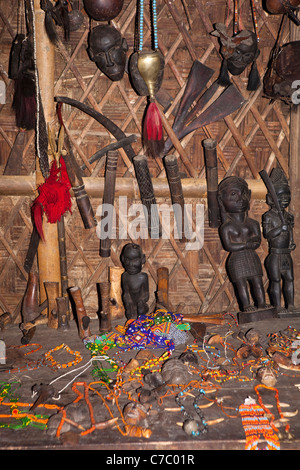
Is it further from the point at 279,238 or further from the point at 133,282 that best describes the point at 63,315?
the point at 279,238

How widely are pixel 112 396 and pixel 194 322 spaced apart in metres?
0.81

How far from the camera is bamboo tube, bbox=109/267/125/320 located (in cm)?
263

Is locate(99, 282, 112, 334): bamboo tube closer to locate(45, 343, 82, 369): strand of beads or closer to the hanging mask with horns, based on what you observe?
locate(45, 343, 82, 369): strand of beads

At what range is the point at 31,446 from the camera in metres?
1.55

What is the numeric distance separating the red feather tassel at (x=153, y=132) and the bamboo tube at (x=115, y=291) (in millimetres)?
809

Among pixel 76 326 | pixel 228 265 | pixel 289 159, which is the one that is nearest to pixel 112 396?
pixel 76 326

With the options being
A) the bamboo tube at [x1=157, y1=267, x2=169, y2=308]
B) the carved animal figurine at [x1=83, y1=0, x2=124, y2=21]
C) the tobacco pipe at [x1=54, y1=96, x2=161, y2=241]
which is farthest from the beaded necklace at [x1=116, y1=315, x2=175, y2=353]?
the carved animal figurine at [x1=83, y1=0, x2=124, y2=21]

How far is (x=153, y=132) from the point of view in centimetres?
251

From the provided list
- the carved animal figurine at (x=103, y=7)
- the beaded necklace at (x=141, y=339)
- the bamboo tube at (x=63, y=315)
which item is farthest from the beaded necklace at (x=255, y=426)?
the carved animal figurine at (x=103, y=7)

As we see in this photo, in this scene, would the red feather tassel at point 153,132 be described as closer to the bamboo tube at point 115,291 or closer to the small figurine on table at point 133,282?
the small figurine on table at point 133,282
